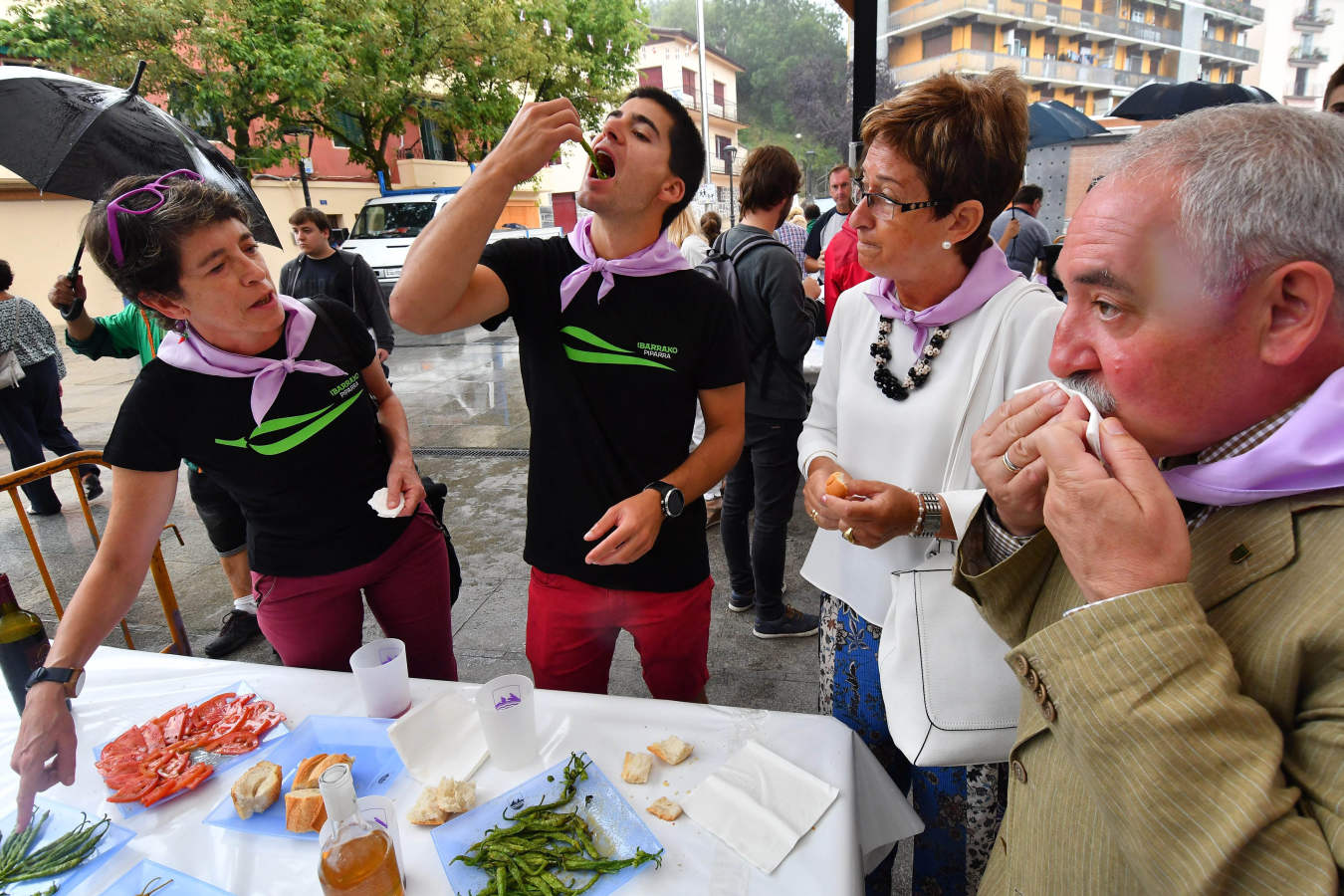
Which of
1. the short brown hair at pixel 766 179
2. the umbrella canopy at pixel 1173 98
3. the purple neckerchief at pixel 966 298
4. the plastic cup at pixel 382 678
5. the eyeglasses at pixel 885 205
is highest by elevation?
the umbrella canopy at pixel 1173 98

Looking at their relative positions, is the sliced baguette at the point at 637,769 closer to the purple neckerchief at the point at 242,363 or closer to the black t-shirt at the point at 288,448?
the black t-shirt at the point at 288,448

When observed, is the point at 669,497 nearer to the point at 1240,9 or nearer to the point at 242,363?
the point at 242,363

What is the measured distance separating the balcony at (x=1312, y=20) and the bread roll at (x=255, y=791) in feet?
16.9

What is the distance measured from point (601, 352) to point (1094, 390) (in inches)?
45.6

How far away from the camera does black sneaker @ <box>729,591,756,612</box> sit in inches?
148

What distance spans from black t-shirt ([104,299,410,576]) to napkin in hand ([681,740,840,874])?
4.11 ft

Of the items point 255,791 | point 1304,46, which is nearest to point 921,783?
point 255,791

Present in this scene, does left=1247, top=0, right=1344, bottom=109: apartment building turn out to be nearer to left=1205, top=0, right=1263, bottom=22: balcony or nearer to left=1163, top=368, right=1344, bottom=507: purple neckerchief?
left=1205, top=0, right=1263, bottom=22: balcony

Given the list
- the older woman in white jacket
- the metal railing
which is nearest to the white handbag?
the older woman in white jacket

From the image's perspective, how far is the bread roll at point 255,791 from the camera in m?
1.34

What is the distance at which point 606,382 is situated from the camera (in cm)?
178

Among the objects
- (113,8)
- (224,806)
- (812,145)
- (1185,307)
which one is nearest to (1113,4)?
(812,145)

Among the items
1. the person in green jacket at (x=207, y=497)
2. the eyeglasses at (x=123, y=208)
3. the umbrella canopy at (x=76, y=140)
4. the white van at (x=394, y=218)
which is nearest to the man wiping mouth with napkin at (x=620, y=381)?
the eyeglasses at (x=123, y=208)

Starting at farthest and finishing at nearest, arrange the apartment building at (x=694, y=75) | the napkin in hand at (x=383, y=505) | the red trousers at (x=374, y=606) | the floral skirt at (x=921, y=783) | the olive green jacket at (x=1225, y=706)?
the apartment building at (x=694, y=75), the red trousers at (x=374, y=606), the napkin in hand at (x=383, y=505), the floral skirt at (x=921, y=783), the olive green jacket at (x=1225, y=706)
